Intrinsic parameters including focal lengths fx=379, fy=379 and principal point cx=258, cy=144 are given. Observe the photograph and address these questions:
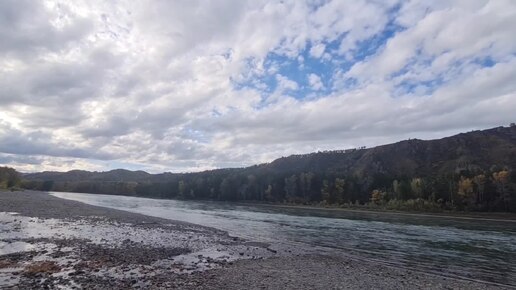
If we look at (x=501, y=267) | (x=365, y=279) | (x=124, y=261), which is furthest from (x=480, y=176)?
(x=124, y=261)

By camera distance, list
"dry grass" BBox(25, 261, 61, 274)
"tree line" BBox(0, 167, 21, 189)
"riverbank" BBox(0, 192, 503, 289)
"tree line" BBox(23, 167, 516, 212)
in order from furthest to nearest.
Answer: "tree line" BBox(0, 167, 21, 189)
"tree line" BBox(23, 167, 516, 212)
"dry grass" BBox(25, 261, 61, 274)
"riverbank" BBox(0, 192, 503, 289)

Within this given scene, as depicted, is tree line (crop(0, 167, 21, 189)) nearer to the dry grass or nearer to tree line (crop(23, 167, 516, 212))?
tree line (crop(23, 167, 516, 212))

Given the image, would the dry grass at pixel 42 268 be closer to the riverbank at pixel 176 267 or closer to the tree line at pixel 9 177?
the riverbank at pixel 176 267

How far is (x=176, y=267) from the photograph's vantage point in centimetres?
2239

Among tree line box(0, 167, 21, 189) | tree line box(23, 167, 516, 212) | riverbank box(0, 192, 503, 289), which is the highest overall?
tree line box(0, 167, 21, 189)

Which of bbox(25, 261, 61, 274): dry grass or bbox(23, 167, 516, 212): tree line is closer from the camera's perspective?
bbox(25, 261, 61, 274): dry grass

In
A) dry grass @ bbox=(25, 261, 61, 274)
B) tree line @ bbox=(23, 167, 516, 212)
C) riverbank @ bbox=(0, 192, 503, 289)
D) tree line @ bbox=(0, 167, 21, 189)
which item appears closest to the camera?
riverbank @ bbox=(0, 192, 503, 289)

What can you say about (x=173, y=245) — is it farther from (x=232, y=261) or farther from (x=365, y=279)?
(x=365, y=279)

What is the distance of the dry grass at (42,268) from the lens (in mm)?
18109

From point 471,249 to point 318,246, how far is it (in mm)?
16505

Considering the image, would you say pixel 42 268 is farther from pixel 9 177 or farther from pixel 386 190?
pixel 9 177

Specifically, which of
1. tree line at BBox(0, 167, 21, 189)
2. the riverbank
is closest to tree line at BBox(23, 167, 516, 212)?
tree line at BBox(0, 167, 21, 189)

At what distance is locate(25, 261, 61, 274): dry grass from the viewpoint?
18109mm

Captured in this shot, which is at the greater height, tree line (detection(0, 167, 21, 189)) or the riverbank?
tree line (detection(0, 167, 21, 189))
